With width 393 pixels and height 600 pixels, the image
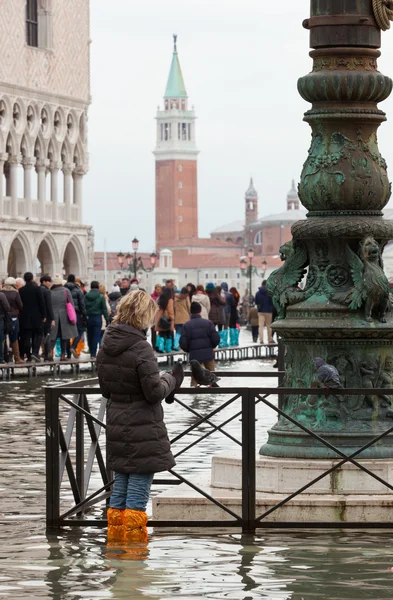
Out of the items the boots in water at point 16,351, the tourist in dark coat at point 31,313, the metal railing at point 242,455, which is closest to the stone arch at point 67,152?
the tourist in dark coat at point 31,313

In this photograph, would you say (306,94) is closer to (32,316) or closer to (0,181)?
(32,316)

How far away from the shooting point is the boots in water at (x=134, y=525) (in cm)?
902

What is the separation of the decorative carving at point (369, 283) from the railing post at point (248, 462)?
1171mm

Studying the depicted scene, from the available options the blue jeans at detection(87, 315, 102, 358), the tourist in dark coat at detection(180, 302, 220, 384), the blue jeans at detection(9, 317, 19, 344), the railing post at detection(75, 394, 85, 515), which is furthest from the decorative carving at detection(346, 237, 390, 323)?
the blue jeans at detection(87, 315, 102, 358)

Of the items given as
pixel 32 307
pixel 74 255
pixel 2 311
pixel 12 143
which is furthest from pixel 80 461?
pixel 74 255

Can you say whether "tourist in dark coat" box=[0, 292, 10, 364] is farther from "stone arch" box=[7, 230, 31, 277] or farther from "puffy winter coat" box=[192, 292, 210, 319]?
"stone arch" box=[7, 230, 31, 277]

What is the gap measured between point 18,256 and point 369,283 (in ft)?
170

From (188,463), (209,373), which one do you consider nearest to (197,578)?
(209,373)

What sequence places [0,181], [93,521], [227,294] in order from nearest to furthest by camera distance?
[93,521] → [227,294] → [0,181]

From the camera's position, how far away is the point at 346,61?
10297mm

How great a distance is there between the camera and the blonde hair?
8.98 metres

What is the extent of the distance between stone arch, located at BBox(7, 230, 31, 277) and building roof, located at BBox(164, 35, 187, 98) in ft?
396

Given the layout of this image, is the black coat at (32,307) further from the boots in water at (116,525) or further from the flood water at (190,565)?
the boots in water at (116,525)

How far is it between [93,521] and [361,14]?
3408 mm
